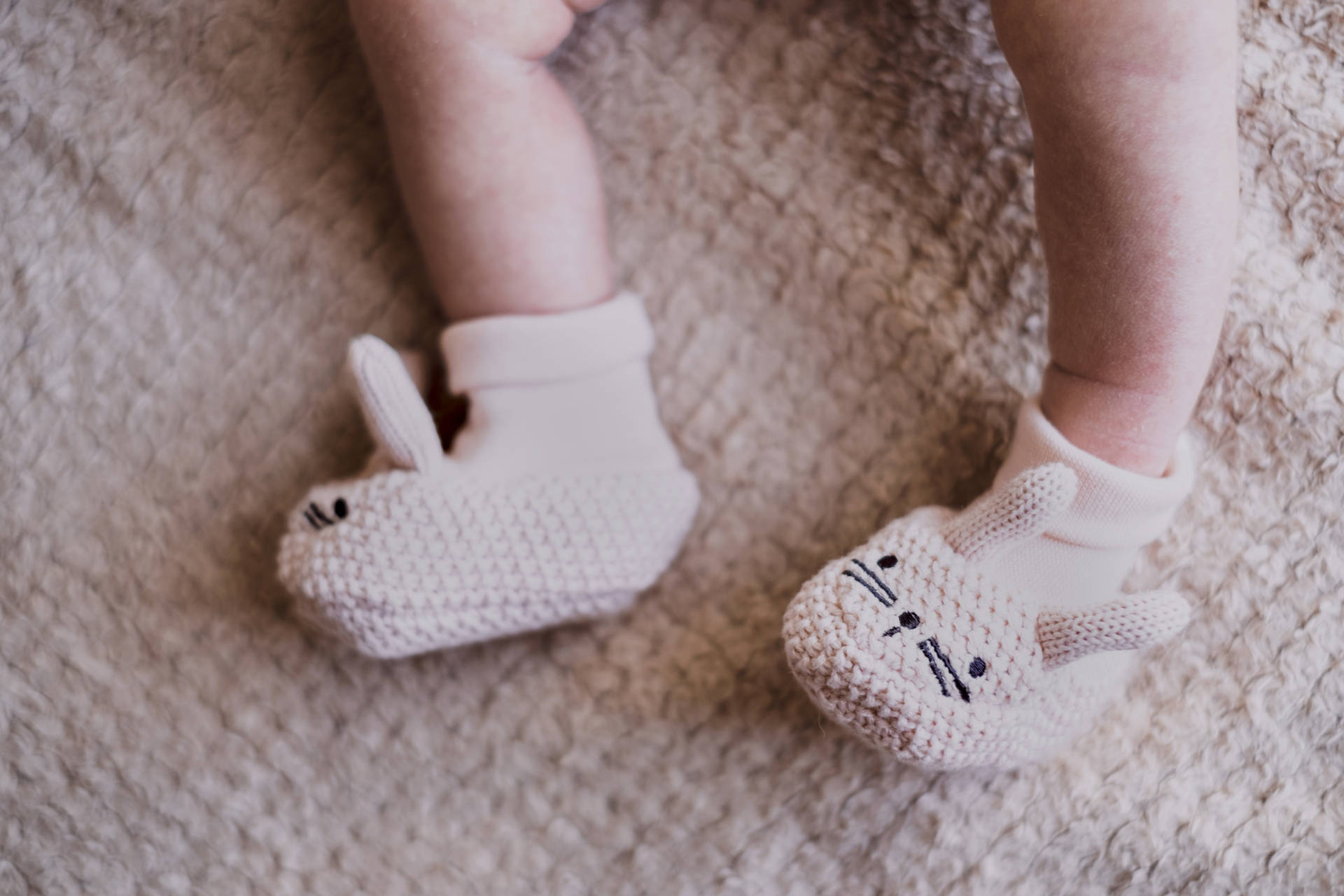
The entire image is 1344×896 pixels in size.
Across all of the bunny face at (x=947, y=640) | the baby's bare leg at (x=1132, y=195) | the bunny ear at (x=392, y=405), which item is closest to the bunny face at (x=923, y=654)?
the bunny face at (x=947, y=640)

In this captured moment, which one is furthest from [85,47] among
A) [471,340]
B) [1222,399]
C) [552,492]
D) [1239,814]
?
[1239,814]

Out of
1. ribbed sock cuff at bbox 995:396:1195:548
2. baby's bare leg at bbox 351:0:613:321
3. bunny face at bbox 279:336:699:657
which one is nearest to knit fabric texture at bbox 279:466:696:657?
bunny face at bbox 279:336:699:657

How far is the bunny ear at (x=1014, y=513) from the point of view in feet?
1.62

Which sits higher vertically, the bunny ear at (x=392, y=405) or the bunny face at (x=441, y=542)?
the bunny ear at (x=392, y=405)

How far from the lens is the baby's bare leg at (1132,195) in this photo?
504 millimetres

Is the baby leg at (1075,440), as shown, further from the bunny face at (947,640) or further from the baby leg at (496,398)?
the baby leg at (496,398)

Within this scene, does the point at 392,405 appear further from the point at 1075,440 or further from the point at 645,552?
the point at 1075,440

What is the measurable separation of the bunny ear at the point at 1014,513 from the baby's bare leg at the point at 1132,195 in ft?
0.23

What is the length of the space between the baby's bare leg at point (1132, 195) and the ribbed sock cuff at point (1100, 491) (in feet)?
0.05

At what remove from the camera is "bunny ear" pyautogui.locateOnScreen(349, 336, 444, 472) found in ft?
1.87

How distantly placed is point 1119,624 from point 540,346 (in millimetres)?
359

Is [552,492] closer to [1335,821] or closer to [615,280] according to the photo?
[615,280]

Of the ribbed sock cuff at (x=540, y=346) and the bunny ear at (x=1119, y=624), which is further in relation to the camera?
the ribbed sock cuff at (x=540, y=346)

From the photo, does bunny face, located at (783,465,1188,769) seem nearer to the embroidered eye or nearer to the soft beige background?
the soft beige background
